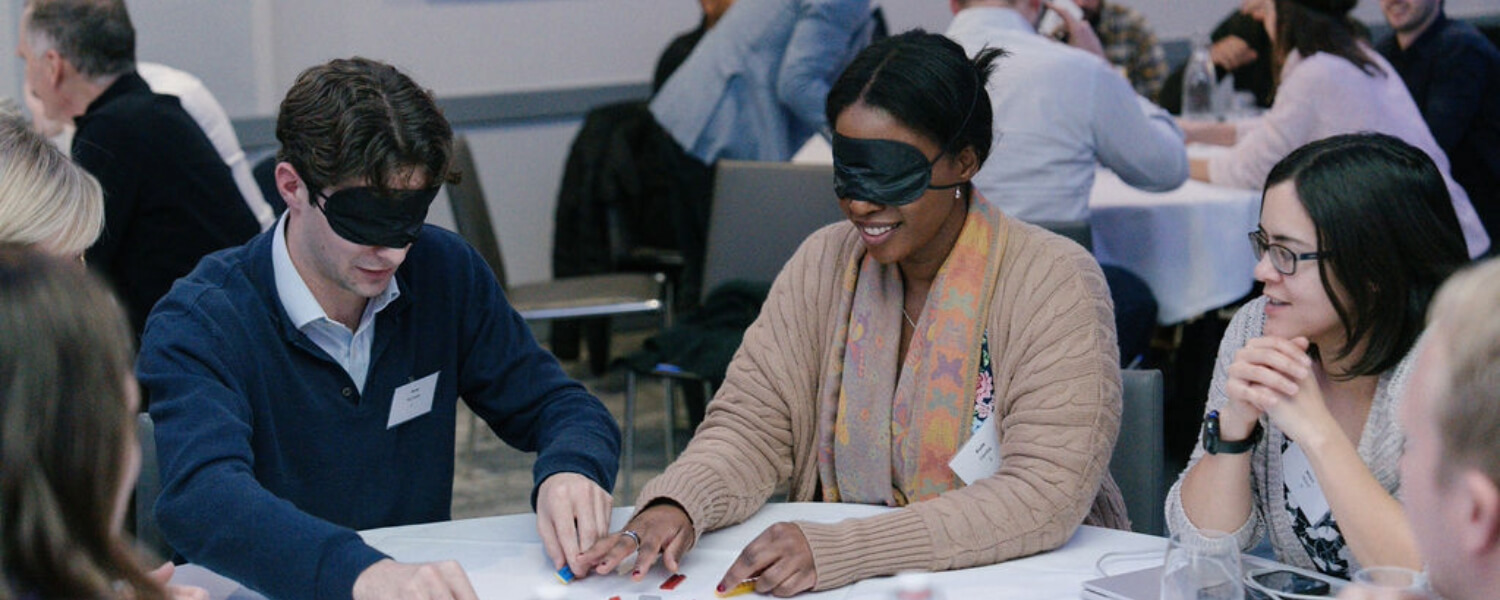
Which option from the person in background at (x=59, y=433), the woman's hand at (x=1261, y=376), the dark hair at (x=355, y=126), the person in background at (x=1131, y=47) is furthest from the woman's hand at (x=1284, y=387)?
the person in background at (x=1131, y=47)

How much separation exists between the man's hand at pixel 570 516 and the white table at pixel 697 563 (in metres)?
0.03

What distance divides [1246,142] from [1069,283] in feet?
8.62

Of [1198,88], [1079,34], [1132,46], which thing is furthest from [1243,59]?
[1079,34]

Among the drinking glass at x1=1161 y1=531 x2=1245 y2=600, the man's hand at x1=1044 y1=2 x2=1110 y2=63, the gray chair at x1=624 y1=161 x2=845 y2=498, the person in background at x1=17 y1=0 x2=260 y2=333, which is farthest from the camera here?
the man's hand at x1=1044 y1=2 x2=1110 y2=63

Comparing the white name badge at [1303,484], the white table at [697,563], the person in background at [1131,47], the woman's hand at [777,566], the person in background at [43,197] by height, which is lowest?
the person in background at [1131,47]

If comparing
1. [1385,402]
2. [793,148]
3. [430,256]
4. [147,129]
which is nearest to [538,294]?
[793,148]

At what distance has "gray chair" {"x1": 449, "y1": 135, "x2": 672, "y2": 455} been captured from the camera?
4879mm

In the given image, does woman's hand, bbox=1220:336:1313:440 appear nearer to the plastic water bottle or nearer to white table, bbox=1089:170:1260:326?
white table, bbox=1089:170:1260:326

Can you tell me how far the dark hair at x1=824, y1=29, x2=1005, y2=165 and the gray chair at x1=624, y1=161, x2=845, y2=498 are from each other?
166 centimetres

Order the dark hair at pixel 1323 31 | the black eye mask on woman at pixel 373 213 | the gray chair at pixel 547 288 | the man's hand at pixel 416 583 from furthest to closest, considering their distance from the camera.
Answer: the gray chair at pixel 547 288 → the dark hair at pixel 1323 31 → the black eye mask on woman at pixel 373 213 → the man's hand at pixel 416 583

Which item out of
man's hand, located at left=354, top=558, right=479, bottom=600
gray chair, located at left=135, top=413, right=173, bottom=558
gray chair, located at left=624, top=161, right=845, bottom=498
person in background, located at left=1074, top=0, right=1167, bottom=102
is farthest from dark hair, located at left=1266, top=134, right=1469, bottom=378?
person in background, located at left=1074, top=0, right=1167, bottom=102

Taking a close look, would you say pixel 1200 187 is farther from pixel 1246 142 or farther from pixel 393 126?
pixel 393 126

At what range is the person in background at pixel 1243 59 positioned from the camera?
6.36 meters

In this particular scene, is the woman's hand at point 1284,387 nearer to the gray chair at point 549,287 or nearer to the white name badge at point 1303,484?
the white name badge at point 1303,484
